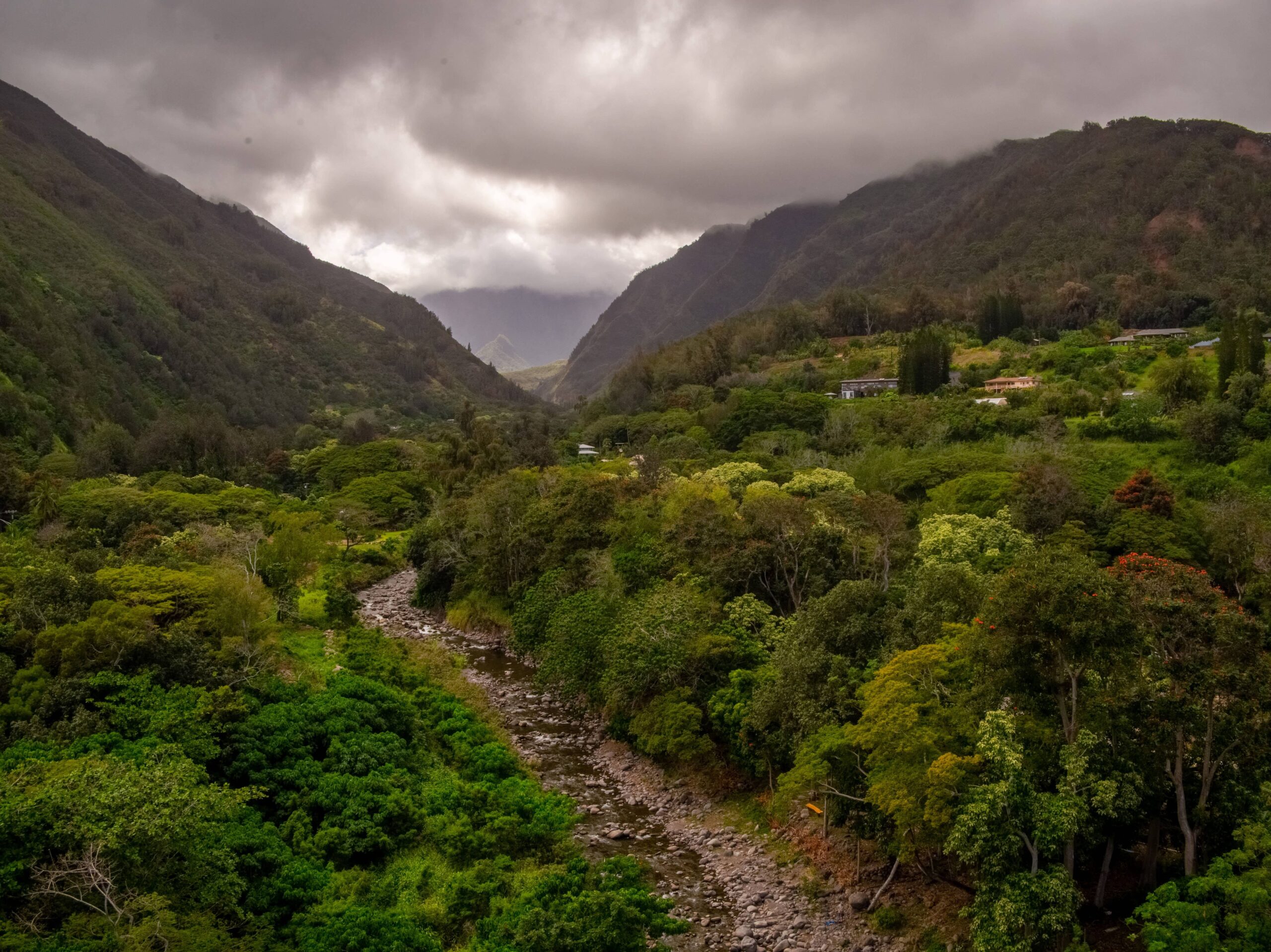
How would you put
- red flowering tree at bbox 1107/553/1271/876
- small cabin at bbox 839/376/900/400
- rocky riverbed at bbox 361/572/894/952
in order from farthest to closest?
small cabin at bbox 839/376/900/400
rocky riverbed at bbox 361/572/894/952
red flowering tree at bbox 1107/553/1271/876

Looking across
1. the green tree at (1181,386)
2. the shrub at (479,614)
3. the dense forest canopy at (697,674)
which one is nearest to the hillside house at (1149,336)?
the dense forest canopy at (697,674)

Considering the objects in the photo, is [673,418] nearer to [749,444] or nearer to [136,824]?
[749,444]

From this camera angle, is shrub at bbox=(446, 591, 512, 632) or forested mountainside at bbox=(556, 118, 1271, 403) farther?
forested mountainside at bbox=(556, 118, 1271, 403)

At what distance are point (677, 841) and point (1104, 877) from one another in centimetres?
1069

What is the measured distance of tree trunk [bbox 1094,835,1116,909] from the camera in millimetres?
15914

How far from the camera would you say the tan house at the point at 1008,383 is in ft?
234

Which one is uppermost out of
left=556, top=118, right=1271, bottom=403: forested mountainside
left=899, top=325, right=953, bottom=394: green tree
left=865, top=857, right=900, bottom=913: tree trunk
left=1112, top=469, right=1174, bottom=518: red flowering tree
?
left=556, top=118, right=1271, bottom=403: forested mountainside

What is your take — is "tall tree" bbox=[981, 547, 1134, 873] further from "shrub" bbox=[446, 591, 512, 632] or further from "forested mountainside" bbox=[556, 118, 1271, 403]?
"forested mountainside" bbox=[556, 118, 1271, 403]

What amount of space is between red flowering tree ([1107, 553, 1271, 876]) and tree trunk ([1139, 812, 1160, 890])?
2.08ft

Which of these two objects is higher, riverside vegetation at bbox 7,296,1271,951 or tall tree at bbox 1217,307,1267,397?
tall tree at bbox 1217,307,1267,397

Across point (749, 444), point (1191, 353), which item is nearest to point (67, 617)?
point (749, 444)

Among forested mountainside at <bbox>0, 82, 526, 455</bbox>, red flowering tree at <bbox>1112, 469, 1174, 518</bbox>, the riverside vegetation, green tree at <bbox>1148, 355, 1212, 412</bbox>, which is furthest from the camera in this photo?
forested mountainside at <bbox>0, 82, 526, 455</bbox>

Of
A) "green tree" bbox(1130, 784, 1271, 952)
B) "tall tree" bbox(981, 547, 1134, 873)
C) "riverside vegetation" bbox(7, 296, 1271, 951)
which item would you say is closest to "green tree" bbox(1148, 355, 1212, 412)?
"riverside vegetation" bbox(7, 296, 1271, 951)

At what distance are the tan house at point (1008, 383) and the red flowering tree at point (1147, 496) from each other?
35.6 metres
